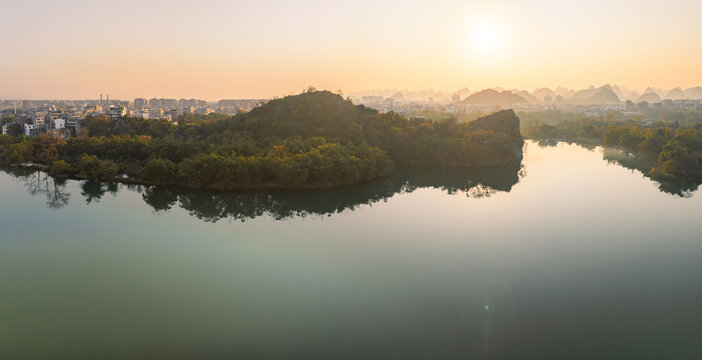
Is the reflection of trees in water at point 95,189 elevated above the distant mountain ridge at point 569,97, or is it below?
below

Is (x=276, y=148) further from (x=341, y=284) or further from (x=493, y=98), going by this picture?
(x=493, y=98)

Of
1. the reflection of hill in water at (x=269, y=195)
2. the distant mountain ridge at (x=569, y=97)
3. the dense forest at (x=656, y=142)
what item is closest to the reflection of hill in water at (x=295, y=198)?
the reflection of hill in water at (x=269, y=195)

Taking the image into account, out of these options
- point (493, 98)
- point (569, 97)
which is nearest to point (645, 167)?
point (493, 98)

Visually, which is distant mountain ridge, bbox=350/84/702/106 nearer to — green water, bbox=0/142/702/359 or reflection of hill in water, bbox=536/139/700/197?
reflection of hill in water, bbox=536/139/700/197

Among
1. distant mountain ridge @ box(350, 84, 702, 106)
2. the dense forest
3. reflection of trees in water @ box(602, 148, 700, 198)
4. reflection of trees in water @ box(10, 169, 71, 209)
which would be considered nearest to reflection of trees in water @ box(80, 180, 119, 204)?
reflection of trees in water @ box(10, 169, 71, 209)

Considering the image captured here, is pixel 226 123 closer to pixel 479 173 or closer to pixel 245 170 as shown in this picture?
pixel 245 170

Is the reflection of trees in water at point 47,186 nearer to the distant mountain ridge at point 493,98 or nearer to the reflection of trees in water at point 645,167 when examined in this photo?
the reflection of trees in water at point 645,167
